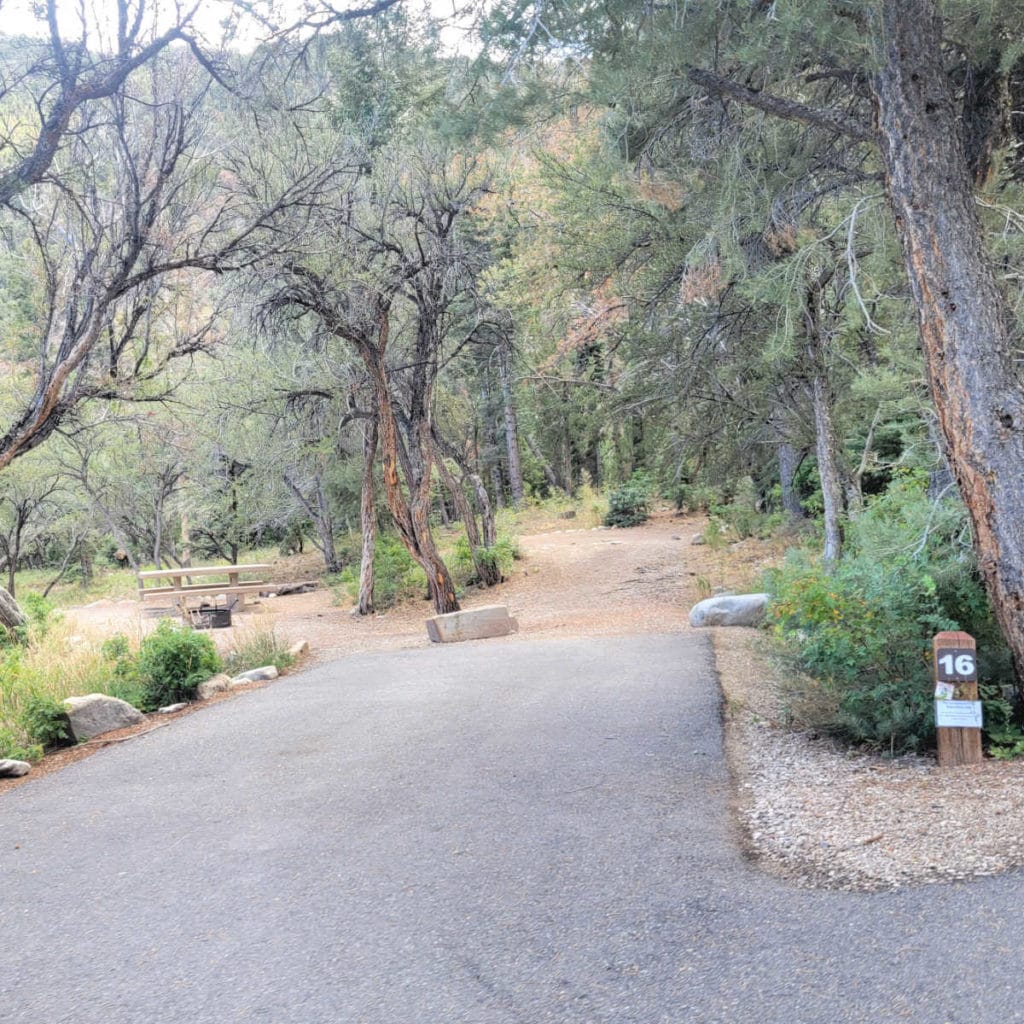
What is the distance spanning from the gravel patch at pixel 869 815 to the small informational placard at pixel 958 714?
239mm

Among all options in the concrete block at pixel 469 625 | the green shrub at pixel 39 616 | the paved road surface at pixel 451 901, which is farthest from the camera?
the concrete block at pixel 469 625

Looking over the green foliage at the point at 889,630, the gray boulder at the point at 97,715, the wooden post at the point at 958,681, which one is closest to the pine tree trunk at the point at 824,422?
the green foliage at the point at 889,630

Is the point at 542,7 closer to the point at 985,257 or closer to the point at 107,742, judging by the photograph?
the point at 985,257

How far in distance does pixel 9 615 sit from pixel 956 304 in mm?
12300

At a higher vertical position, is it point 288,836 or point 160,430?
point 160,430

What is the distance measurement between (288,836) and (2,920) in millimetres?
1376

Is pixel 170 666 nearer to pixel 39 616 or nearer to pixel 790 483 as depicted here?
pixel 39 616

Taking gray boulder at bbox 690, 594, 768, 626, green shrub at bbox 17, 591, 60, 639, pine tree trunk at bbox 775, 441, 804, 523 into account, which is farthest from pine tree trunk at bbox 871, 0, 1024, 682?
pine tree trunk at bbox 775, 441, 804, 523

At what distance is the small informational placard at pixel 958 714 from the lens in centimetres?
502

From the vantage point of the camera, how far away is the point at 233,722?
7836mm

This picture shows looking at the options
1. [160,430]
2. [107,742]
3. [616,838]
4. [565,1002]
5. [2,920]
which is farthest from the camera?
[160,430]

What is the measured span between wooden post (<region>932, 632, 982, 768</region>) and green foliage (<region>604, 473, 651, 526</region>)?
2214cm

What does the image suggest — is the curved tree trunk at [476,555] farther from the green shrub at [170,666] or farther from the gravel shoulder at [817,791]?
the green shrub at [170,666]

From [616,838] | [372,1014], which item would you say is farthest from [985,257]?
[372,1014]
